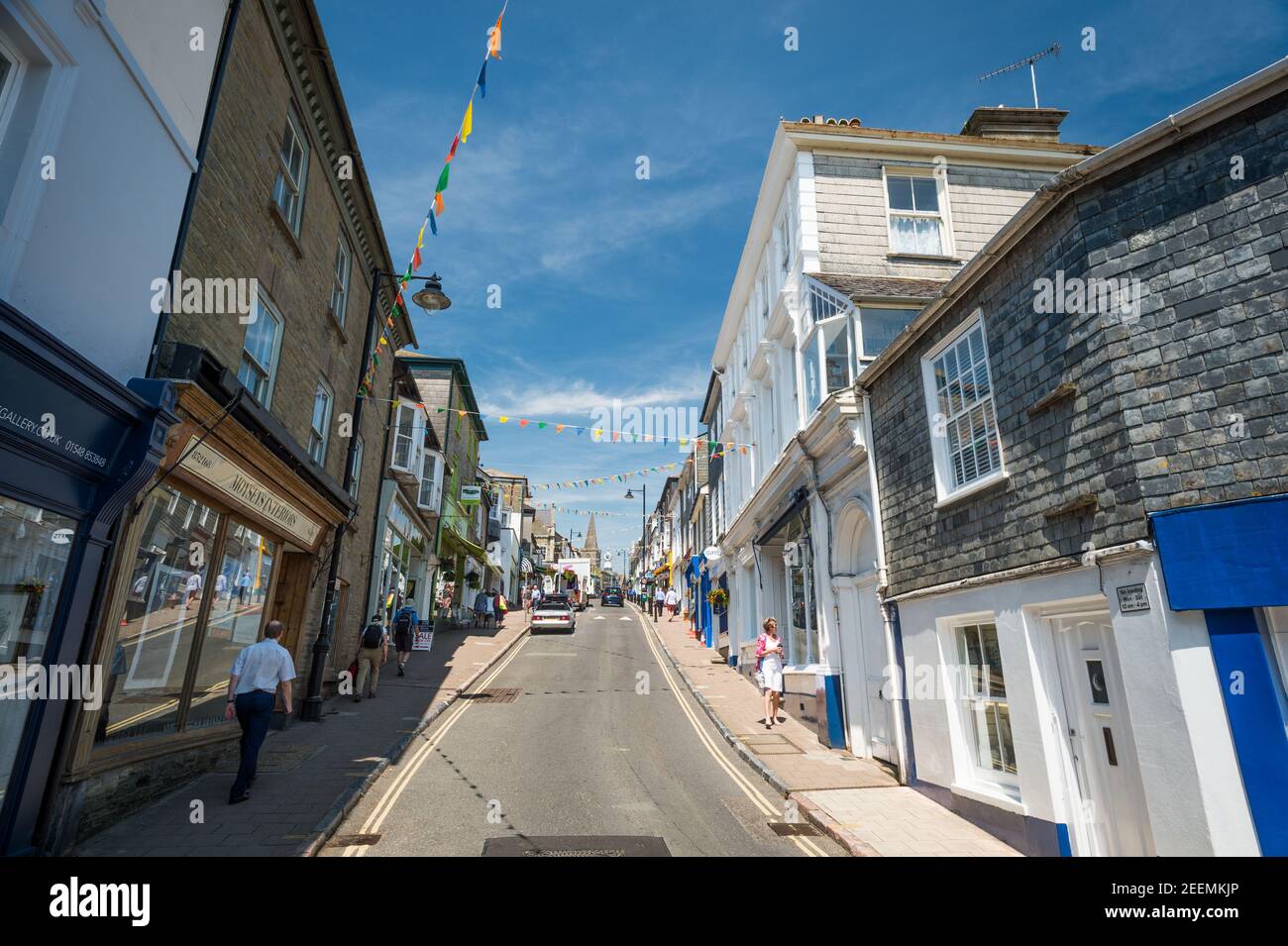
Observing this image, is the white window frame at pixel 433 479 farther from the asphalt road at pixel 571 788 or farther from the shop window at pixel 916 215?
the shop window at pixel 916 215

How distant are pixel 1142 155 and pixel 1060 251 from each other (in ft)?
3.12

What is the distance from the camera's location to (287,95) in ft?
32.4

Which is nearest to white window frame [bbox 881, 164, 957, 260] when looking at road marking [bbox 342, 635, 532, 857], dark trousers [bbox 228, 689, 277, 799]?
road marking [bbox 342, 635, 532, 857]

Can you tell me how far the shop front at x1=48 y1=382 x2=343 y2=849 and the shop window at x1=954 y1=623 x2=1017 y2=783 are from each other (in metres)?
8.19

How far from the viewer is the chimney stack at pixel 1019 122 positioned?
16.3 meters

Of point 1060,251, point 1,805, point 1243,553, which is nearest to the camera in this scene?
point 1243,553

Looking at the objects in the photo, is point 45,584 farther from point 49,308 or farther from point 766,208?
point 766,208

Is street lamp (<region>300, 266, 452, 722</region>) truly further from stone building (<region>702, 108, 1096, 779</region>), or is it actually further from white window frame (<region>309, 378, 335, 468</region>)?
→ stone building (<region>702, 108, 1096, 779</region>)

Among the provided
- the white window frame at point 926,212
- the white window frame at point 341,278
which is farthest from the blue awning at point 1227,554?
the white window frame at point 341,278

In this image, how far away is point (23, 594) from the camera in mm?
5312

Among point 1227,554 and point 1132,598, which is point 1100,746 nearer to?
point 1132,598
